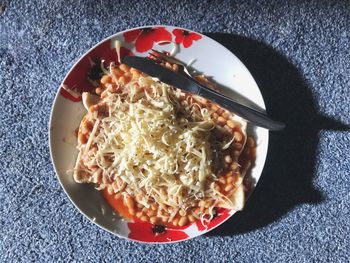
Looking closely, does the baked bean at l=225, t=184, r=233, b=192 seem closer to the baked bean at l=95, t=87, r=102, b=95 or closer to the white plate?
the white plate

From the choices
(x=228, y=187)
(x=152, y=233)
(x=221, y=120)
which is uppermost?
(x=221, y=120)

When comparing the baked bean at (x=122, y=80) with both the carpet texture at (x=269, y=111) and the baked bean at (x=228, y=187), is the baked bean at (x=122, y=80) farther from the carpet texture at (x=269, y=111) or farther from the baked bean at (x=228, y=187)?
the baked bean at (x=228, y=187)

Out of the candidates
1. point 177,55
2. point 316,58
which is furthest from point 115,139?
point 316,58

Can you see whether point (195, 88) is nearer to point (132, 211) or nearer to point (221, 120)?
point (221, 120)

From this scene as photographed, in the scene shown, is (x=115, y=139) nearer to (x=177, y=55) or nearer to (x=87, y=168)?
(x=87, y=168)

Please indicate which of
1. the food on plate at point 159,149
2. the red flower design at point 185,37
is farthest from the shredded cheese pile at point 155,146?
the red flower design at point 185,37

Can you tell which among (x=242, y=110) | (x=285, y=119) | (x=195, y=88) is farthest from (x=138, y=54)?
(x=285, y=119)

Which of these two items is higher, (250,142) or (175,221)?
(250,142)
